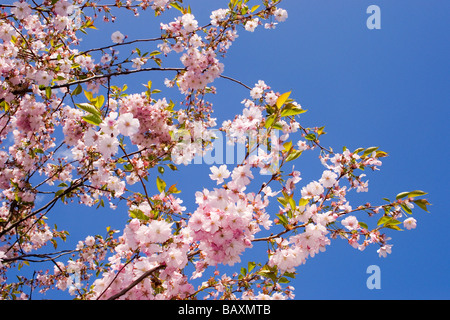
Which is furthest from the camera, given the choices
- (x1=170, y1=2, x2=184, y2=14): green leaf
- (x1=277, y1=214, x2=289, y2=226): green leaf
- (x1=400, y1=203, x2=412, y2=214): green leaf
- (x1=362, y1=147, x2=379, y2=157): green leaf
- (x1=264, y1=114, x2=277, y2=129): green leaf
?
(x1=170, y1=2, x2=184, y2=14): green leaf

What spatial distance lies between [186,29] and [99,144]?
2.44 m

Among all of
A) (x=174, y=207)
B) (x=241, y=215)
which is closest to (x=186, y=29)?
(x=174, y=207)

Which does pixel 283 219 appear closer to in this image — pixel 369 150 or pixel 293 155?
pixel 293 155

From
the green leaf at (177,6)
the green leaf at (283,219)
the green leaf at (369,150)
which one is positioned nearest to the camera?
the green leaf at (283,219)

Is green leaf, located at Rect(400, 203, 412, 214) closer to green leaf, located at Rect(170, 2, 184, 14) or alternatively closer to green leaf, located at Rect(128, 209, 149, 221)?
green leaf, located at Rect(128, 209, 149, 221)

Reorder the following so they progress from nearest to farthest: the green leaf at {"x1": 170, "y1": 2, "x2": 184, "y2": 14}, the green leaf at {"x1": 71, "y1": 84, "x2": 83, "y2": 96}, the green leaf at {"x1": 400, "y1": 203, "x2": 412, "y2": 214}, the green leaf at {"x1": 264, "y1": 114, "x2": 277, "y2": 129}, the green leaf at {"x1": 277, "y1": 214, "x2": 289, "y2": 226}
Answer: the green leaf at {"x1": 264, "y1": 114, "x2": 277, "y2": 129}
the green leaf at {"x1": 277, "y1": 214, "x2": 289, "y2": 226}
the green leaf at {"x1": 400, "y1": 203, "x2": 412, "y2": 214}
the green leaf at {"x1": 71, "y1": 84, "x2": 83, "y2": 96}
the green leaf at {"x1": 170, "y1": 2, "x2": 184, "y2": 14}

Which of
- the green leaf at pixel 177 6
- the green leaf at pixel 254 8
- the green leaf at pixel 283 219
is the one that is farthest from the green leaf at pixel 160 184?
the green leaf at pixel 254 8

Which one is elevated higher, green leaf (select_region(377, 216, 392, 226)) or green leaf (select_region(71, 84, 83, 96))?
green leaf (select_region(71, 84, 83, 96))

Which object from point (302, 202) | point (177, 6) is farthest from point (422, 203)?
point (177, 6)

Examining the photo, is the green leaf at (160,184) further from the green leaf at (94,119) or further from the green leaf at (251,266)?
the green leaf at (251,266)

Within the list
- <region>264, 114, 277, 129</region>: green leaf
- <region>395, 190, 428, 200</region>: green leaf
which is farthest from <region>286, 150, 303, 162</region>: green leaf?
<region>395, 190, 428, 200</region>: green leaf

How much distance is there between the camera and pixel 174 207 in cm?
235

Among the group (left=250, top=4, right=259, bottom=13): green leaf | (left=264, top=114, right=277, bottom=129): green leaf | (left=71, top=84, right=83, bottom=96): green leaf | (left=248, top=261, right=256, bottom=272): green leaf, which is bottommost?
(left=248, top=261, right=256, bottom=272): green leaf
